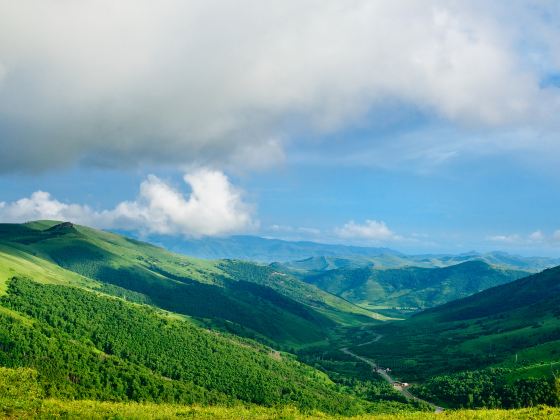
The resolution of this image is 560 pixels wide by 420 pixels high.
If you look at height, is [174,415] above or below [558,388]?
below

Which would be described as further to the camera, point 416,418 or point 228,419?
point 228,419

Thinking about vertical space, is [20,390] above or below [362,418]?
below

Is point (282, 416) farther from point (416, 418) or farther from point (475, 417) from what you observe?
point (475, 417)

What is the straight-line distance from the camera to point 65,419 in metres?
79.9

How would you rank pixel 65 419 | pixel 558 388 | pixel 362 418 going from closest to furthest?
pixel 65 419 < pixel 362 418 < pixel 558 388

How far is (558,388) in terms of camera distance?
9888 cm

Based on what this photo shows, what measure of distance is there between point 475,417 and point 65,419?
73340 mm

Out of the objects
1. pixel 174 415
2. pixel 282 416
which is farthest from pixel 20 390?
pixel 282 416

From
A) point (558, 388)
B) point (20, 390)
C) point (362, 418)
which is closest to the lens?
point (362, 418)

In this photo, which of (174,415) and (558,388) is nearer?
(174,415)

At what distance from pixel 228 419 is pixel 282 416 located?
11.1 metres

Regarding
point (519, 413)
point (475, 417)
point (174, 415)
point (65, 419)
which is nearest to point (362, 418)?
point (475, 417)

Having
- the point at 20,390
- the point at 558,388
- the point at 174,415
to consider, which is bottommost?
the point at 20,390

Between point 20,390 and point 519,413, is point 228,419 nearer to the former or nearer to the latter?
point 519,413
